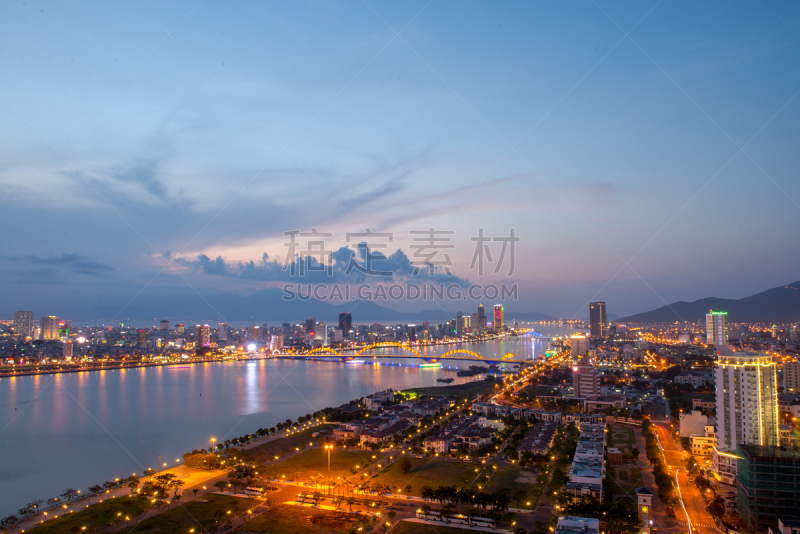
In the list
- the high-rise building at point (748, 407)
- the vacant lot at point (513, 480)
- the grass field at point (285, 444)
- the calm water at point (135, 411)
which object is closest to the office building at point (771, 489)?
the high-rise building at point (748, 407)

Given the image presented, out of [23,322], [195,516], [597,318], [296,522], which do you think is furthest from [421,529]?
[597,318]

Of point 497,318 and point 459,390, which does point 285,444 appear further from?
point 497,318

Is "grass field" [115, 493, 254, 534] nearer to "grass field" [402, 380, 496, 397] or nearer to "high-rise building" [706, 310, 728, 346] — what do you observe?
"grass field" [402, 380, 496, 397]

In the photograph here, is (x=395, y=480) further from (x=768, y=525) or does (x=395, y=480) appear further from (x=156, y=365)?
(x=156, y=365)

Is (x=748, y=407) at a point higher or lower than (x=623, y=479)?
higher

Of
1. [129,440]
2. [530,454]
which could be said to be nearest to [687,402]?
[530,454]

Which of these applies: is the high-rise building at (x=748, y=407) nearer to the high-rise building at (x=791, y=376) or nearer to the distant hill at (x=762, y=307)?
the high-rise building at (x=791, y=376)
